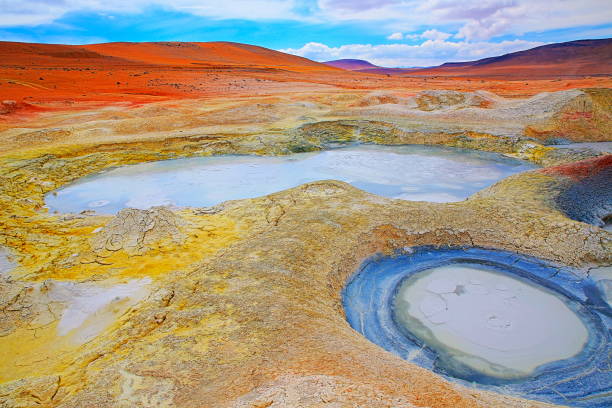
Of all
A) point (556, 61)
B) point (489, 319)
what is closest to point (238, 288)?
point (489, 319)

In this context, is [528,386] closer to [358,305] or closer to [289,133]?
[358,305]

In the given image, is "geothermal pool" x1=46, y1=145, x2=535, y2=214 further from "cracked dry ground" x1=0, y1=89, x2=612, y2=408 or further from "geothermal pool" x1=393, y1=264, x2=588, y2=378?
"geothermal pool" x1=393, y1=264, x2=588, y2=378

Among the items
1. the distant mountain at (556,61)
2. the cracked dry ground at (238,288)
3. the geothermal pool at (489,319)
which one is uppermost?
the distant mountain at (556,61)

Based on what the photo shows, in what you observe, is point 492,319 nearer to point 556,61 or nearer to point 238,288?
point 238,288

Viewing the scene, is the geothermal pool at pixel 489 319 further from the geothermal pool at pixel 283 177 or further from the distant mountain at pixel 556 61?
the distant mountain at pixel 556 61

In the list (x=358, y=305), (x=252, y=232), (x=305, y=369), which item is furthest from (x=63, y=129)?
(x=305, y=369)

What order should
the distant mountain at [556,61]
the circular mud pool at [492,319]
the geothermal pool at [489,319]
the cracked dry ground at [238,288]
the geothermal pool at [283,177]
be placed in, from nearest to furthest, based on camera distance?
the cracked dry ground at [238,288], the circular mud pool at [492,319], the geothermal pool at [489,319], the geothermal pool at [283,177], the distant mountain at [556,61]

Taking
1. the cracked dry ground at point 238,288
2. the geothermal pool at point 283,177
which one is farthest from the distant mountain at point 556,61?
the cracked dry ground at point 238,288
